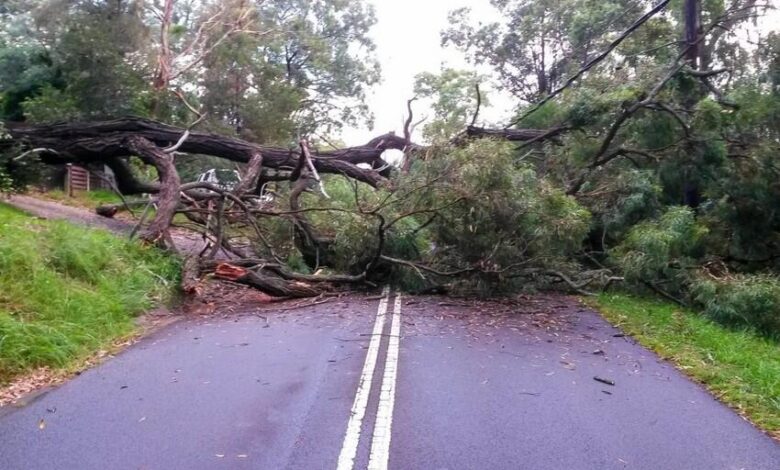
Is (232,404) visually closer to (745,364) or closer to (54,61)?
(745,364)

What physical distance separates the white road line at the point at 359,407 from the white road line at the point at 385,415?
0.12m

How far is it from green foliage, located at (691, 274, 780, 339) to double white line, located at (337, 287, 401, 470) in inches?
209

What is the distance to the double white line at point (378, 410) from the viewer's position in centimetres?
459

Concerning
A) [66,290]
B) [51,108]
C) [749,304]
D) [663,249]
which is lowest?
[749,304]

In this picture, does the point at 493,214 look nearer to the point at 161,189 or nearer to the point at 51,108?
the point at 161,189

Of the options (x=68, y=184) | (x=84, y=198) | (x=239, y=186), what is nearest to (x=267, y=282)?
(x=239, y=186)

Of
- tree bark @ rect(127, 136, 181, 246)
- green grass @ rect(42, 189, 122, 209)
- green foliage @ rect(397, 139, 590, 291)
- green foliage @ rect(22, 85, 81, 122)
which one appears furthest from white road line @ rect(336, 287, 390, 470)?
green grass @ rect(42, 189, 122, 209)

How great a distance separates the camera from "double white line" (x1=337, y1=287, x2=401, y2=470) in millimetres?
4594

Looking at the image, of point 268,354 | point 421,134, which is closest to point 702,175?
point 421,134

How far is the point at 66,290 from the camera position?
908 centimetres

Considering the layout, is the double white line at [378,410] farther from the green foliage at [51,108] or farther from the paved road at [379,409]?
the green foliage at [51,108]

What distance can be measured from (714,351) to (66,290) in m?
7.54

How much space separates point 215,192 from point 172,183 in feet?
2.81

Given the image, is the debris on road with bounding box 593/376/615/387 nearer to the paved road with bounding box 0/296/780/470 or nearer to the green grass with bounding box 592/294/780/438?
the paved road with bounding box 0/296/780/470
